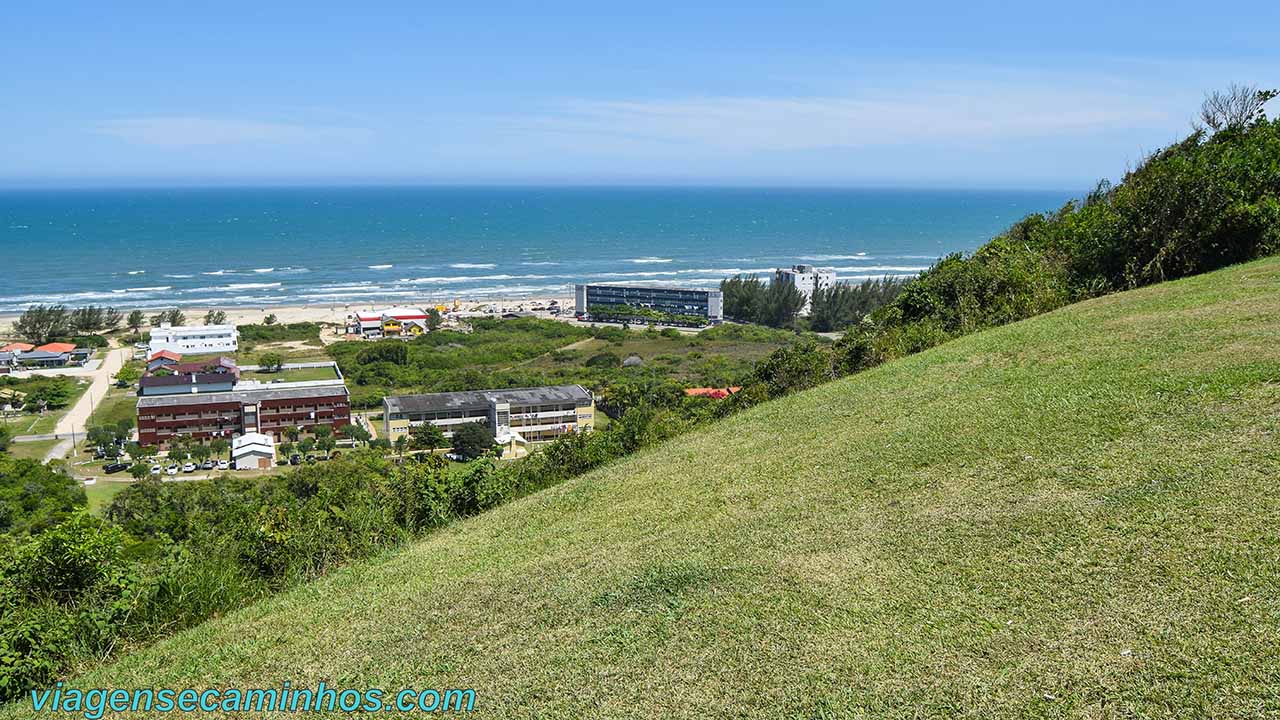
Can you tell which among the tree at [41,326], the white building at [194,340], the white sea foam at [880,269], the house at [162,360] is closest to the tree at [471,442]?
the house at [162,360]

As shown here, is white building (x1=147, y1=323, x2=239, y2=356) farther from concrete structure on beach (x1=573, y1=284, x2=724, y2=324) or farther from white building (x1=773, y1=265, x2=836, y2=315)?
white building (x1=773, y1=265, x2=836, y2=315)

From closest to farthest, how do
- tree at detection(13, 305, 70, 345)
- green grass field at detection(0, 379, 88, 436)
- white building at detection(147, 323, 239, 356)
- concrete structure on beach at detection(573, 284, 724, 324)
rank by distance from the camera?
green grass field at detection(0, 379, 88, 436) < white building at detection(147, 323, 239, 356) < tree at detection(13, 305, 70, 345) < concrete structure on beach at detection(573, 284, 724, 324)

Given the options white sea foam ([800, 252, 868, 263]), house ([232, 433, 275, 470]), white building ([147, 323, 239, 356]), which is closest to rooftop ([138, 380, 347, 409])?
house ([232, 433, 275, 470])

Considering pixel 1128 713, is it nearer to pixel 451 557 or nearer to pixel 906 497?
pixel 906 497

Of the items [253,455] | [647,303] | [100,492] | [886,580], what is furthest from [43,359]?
[886,580]

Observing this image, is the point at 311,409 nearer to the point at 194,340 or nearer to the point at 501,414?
the point at 501,414

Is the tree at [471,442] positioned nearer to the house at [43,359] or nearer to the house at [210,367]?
the house at [210,367]

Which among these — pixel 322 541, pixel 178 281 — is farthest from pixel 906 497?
pixel 178 281
